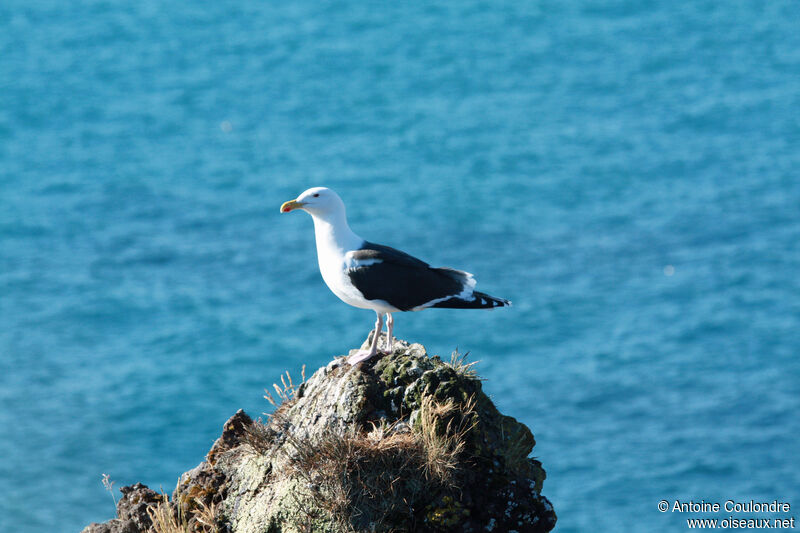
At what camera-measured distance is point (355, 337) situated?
4531 centimetres

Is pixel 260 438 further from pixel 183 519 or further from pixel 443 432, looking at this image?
pixel 443 432

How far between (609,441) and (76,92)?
110 feet

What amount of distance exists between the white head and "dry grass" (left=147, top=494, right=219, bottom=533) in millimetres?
3506

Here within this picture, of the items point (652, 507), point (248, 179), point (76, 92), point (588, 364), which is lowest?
point (652, 507)

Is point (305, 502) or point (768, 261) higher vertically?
point (768, 261)

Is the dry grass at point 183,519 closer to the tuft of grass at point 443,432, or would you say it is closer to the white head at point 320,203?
the tuft of grass at point 443,432

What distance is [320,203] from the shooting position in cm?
1348

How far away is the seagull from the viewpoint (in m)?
13.2


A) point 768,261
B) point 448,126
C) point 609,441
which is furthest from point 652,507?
point 448,126

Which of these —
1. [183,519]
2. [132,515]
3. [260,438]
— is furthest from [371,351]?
[132,515]

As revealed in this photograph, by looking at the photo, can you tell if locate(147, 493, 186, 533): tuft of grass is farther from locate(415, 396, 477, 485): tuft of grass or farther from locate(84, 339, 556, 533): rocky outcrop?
locate(415, 396, 477, 485): tuft of grass

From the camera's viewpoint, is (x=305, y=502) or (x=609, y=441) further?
(x=609, y=441)

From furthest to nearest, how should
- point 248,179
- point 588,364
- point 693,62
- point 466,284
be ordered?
point 693,62, point 248,179, point 588,364, point 466,284

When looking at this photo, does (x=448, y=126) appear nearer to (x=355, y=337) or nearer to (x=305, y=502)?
(x=355, y=337)
